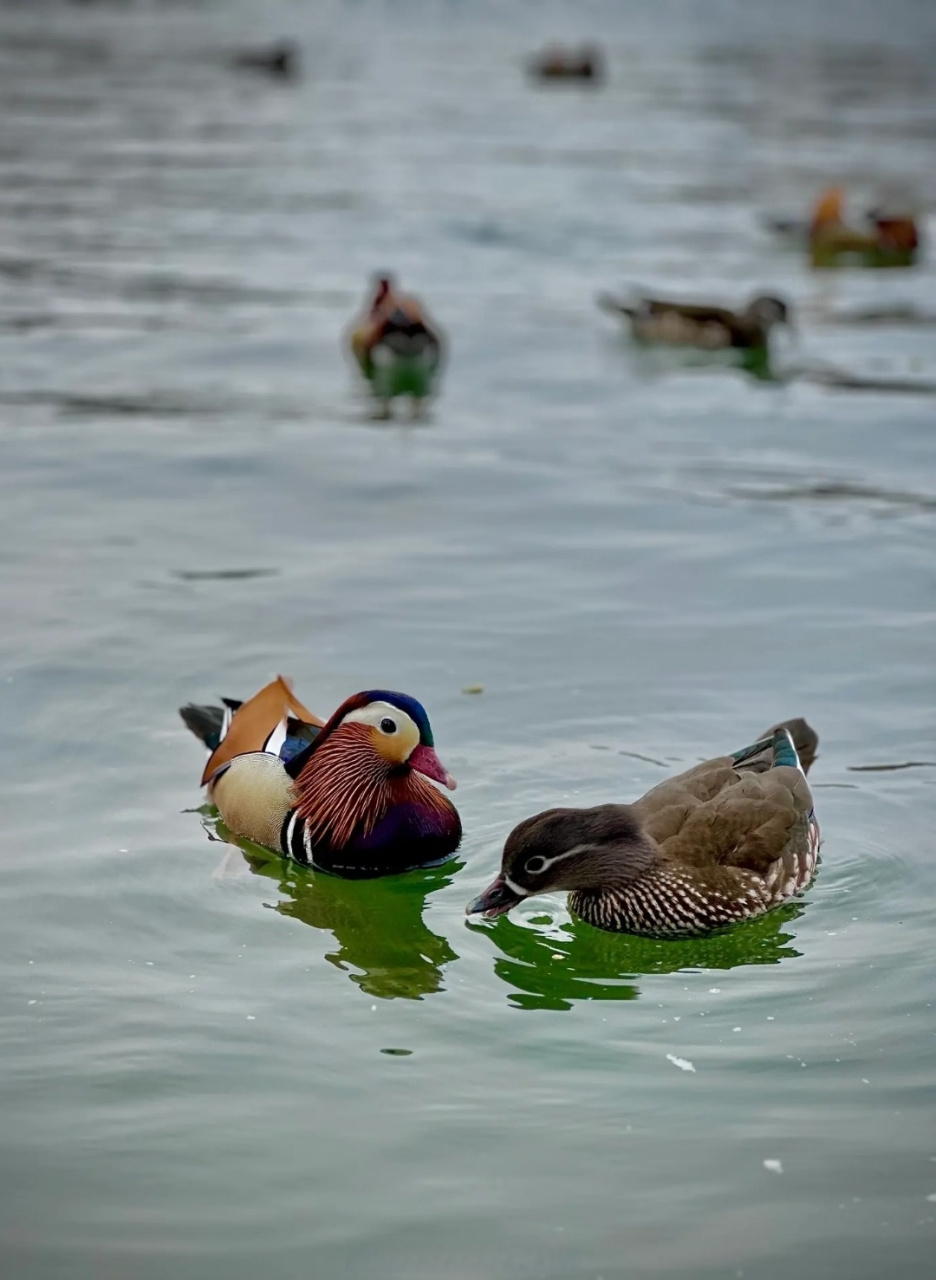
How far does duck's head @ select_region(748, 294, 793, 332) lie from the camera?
20.2 m

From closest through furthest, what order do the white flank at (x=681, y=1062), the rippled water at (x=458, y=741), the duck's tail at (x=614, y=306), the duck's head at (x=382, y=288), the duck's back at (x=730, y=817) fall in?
the rippled water at (x=458, y=741) < the white flank at (x=681, y=1062) < the duck's back at (x=730, y=817) < the duck's head at (x=382, y=288) < the duck's tail at (x=614, y=306)

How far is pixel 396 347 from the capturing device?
62.8 ft

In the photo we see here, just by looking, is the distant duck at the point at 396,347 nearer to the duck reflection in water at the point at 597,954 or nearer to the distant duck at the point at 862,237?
the distant duck at the point at 862,237

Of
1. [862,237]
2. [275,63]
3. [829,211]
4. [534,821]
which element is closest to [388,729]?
[534,821]

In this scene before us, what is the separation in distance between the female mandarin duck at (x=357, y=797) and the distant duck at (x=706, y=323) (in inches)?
485

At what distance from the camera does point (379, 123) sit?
42.6 metres

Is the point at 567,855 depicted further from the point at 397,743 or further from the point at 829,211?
the point at 829,211

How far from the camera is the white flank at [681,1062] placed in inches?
263

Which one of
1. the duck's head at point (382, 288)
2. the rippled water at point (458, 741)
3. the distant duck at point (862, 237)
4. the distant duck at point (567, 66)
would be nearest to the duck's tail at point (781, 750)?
the rippled water at point (458, 741)

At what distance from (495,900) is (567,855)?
0.31 meters

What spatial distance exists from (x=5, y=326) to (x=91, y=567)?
9.11m

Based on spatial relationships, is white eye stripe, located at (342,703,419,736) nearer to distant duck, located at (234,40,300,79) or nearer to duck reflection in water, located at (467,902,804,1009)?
duck reflection in water, located at (467,902,804,1009)

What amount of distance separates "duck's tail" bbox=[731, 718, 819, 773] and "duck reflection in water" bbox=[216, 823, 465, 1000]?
1278mm

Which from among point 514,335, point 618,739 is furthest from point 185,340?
point 618,739
